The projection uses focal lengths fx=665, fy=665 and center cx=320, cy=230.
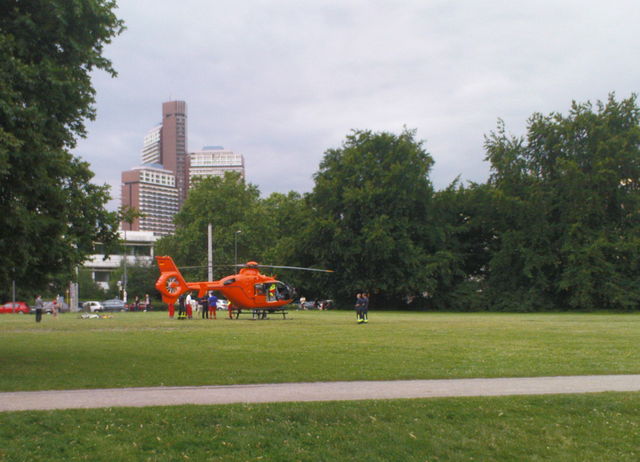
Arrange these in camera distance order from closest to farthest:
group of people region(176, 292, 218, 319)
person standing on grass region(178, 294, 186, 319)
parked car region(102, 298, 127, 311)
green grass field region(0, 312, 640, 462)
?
green grass field region(0, 312, 640, 462) → group of people region(176, 292, 218, 319) → person standing on grass region(178, 294, 186, 319) → parked car region(102, 298, 127, 311)

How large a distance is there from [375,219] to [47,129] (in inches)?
1862

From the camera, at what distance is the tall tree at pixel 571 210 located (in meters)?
55.5

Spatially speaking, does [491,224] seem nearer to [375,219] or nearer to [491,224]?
[491,224]

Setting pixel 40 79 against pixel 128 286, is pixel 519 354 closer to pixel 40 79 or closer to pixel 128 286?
pixel 40 79

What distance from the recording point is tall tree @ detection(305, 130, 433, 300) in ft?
197

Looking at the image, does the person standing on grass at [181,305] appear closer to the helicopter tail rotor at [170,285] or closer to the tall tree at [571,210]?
the helicopter tail rotor at [170,285]

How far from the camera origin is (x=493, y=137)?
64.1 metres

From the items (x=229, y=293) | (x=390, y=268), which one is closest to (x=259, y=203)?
(x=390, y=268)

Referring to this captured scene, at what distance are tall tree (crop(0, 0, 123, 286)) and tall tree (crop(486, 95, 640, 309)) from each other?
48.3 m

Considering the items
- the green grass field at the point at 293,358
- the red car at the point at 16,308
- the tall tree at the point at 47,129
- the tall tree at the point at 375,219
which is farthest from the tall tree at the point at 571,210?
the red car at the point at 16,308

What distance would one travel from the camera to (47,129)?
1370 cm

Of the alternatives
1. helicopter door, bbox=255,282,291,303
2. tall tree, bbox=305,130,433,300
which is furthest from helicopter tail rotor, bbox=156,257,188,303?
tall tree, bbox=305,130,433,300

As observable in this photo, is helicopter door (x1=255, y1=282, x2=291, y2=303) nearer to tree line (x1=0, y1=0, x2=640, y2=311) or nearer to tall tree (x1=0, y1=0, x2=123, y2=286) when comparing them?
tree line (x1=0, y1=0, x2=640, y2=311)

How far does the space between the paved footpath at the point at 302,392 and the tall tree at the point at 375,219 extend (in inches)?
1828
